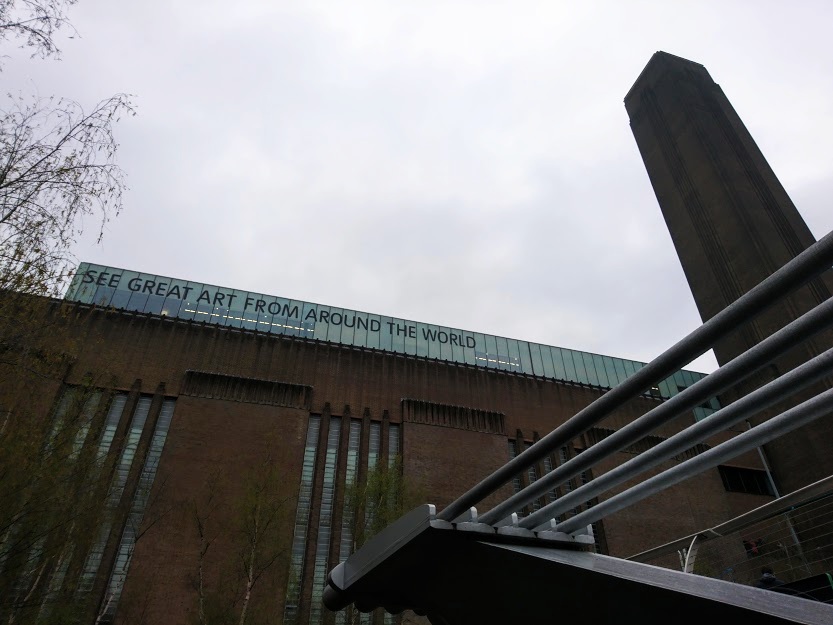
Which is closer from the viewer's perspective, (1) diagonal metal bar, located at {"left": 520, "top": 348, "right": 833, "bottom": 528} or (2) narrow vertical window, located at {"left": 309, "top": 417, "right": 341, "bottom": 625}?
(1) diagonal metal bar, located at {"left": 520, "top": 348, "right": 833, "bottom": 528}

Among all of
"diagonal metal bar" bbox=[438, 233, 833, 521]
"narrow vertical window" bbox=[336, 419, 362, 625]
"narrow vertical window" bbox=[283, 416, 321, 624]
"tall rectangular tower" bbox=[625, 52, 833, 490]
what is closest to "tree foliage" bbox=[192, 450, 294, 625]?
"narrow vertical window" bbox=[283, 416, 321, 624]

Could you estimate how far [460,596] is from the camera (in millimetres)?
5785

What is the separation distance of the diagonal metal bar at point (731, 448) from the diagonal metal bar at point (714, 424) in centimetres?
13

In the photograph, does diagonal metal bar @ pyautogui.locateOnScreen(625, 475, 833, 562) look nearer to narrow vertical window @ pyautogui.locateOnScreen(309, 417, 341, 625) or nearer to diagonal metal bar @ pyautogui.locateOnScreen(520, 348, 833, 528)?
diagonal metal bar @ pyautogui.locateOnScreen(520, 348, 833, 528)

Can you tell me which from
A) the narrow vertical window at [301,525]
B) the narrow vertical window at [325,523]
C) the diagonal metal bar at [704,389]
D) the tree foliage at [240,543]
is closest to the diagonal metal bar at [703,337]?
the diagonal metal bar at [704,389]

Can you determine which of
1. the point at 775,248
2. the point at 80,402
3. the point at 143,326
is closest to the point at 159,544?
the point at 80,402

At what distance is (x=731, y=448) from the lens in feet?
11.8

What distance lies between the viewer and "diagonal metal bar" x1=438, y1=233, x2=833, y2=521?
2627mm

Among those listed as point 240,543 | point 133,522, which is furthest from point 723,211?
point 133,522

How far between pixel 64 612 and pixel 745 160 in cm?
4361

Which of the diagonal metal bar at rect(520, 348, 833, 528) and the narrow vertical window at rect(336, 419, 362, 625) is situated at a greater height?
the narrow vertical window at rect(336, 419, 362, 625)

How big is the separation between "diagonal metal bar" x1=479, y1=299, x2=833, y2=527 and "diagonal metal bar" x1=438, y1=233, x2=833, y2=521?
5.8 inches

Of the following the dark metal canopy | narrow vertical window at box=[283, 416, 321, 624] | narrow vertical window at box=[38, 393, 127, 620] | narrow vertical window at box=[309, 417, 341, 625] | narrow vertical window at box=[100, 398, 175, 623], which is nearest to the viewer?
the dark metal canopy

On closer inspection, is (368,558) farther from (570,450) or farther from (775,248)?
(775,248)
